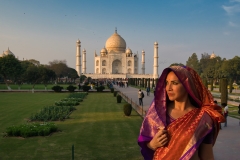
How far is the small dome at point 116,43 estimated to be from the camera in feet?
203

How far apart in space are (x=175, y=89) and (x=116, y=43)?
60747 mm

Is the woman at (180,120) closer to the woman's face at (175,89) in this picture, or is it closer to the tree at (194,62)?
the woman's face at (175,89)

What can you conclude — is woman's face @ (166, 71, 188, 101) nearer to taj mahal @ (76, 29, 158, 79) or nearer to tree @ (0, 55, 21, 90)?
tree @ (0, 55, 21, 90)

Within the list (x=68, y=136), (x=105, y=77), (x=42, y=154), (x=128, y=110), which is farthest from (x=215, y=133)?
(x=105, y=77)

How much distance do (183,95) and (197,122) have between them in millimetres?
205

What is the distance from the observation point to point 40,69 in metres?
25.4

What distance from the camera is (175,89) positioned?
Answer: 1.70 meters

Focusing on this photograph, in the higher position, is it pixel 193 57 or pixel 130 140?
pixel 193 57

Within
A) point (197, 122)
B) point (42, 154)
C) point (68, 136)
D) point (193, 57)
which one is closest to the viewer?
point (197, 122)

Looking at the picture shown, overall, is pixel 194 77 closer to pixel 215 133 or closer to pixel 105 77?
pixel 215 133

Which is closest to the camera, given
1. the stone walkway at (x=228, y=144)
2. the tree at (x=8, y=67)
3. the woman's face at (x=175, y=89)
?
the woman's face at (x=175, y=89)

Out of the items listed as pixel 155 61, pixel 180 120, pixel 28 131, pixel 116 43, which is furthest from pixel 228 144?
pixel 116 43

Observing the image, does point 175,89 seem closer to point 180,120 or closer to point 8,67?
point 180,120

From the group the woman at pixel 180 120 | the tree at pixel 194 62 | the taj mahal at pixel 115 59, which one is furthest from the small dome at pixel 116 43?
the woman at pixel 180 120
